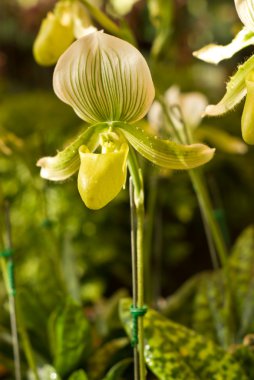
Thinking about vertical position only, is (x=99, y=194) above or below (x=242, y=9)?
below

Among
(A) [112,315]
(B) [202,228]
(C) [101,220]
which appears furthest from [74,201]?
(A) [112,315]

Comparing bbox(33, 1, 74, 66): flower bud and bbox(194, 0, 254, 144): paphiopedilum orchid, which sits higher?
bbox(33, 1, 74, 66): flower bud

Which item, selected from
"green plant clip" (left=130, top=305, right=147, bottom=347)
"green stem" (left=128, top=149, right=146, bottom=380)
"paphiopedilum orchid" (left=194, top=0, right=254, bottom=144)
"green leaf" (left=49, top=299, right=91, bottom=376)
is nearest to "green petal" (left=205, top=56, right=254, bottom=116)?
"paphiopedilum orchid" (left=194, top=0, right=254, bottom=144)

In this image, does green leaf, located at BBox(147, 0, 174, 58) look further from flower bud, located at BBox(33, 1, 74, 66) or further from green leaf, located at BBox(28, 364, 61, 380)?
green leaf, located at BBox(28, 364, 61, 380)

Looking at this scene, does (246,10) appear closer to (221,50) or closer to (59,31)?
(221,50)

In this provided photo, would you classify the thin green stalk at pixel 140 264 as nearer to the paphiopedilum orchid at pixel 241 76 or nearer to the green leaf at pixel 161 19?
the paphiopedilum orchid at pixel 241 76

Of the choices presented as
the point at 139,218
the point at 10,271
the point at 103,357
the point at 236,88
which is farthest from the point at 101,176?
the point at 103,357

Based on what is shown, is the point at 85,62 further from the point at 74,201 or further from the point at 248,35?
the point at 74,201
